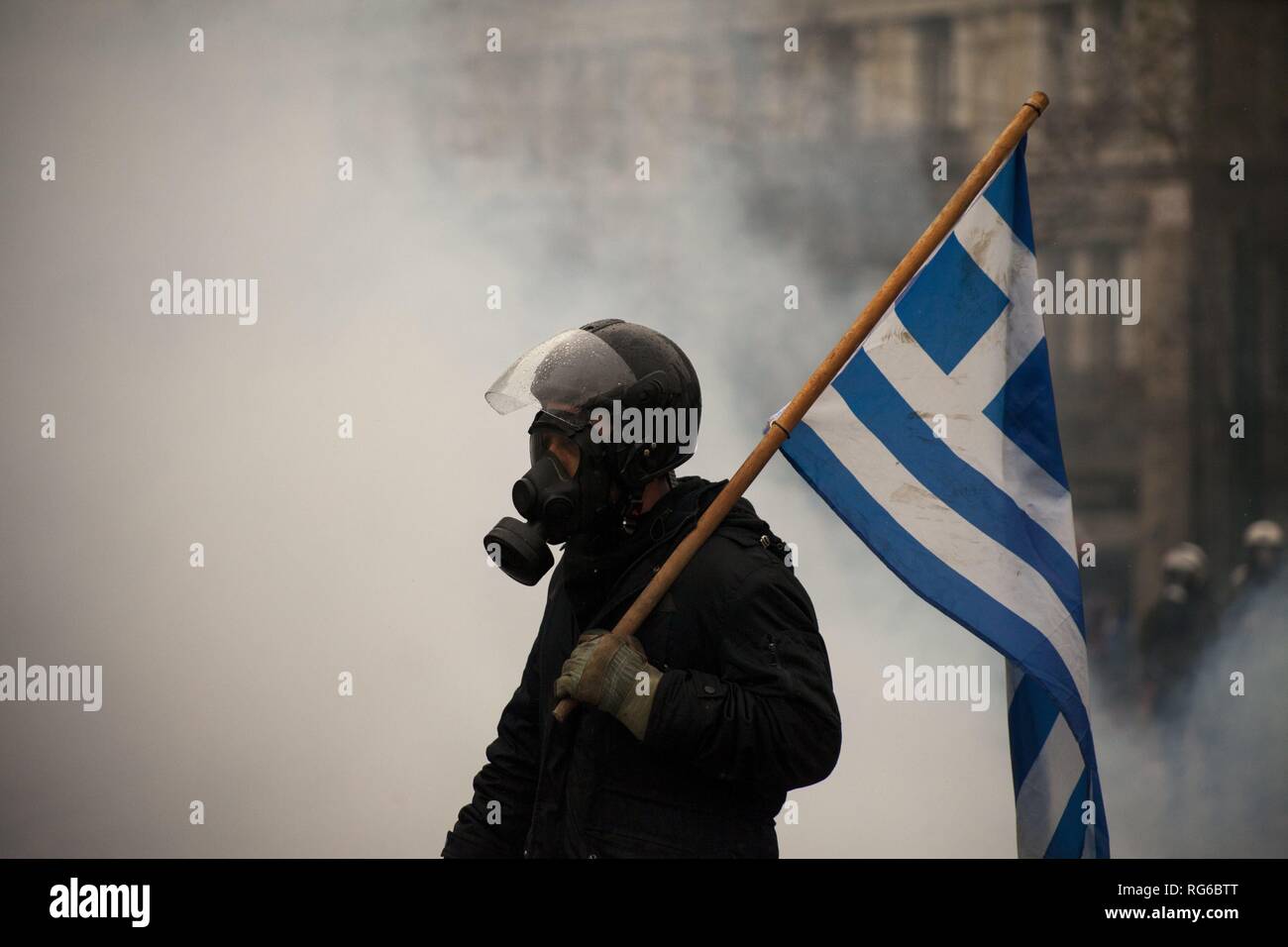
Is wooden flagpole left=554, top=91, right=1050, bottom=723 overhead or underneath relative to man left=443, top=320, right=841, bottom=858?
overhead

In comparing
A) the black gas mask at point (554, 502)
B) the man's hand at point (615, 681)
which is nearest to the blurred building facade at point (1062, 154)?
the black gas mask at point (554, 502)

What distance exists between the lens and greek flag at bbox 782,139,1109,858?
2951 millimetres

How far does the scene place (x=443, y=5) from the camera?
5387mm

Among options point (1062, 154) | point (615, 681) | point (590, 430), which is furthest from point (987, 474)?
point (1062, 154)

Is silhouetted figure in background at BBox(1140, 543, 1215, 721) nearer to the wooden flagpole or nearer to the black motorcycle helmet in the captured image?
the wooden flagpole

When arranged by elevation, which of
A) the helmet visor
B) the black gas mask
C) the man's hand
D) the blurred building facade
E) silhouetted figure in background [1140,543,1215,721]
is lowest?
silhouetted figure in background [1140,543,1215,721]

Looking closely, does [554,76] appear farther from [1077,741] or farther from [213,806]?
[1077,741]

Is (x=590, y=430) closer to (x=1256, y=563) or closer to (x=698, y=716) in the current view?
(x=698, y=716)

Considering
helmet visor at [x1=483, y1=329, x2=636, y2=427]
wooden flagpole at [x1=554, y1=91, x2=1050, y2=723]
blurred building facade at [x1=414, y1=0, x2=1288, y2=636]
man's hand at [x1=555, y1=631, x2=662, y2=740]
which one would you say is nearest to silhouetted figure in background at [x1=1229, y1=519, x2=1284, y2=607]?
blurred building facade at [x1=414, y1=0, x2=1288, y2=636]

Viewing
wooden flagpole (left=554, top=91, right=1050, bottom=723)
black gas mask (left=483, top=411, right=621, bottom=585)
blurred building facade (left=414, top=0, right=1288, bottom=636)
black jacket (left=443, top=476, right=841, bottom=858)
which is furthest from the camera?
blurred building facade (left=414, top=0, right=1288, bottom=636)

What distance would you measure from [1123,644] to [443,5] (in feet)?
11.3

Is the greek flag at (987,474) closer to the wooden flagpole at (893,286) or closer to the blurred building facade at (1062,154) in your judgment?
the wooden flagpole at (893,286)

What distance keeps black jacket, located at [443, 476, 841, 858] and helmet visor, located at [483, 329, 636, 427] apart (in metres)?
0.23

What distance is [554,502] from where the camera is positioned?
8.87 feet
